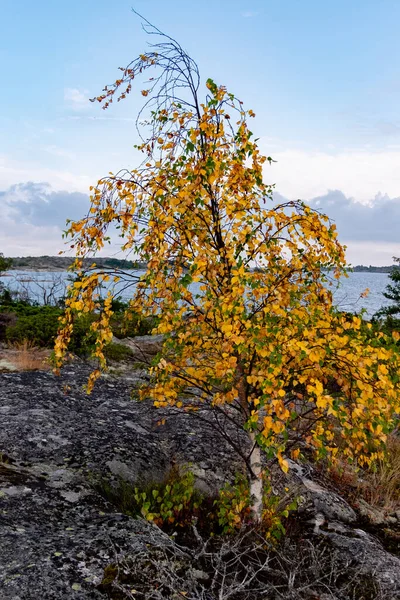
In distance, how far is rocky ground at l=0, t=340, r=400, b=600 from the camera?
12.6 ft

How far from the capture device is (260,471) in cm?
518

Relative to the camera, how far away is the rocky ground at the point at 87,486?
12.6 feet

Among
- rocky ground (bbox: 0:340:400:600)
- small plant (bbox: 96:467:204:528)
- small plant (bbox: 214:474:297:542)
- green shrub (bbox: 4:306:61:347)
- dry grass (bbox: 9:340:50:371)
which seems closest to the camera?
rocky ground (bbox: 0:340:400:600)

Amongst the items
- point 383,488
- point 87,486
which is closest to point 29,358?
point 87,486

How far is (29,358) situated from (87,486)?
634 centimetres

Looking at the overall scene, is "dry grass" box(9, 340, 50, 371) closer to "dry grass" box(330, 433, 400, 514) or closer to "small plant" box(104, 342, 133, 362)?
"small plant" box(104, 342, 133, 362)

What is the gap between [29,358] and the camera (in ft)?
37.0

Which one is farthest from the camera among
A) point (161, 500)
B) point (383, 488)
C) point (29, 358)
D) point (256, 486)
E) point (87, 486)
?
point (29, 358)

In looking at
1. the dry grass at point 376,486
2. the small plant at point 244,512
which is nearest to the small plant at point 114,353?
the dry grass at point 376,486

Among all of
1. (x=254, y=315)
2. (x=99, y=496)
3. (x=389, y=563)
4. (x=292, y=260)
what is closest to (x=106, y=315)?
(x=254, y=315)

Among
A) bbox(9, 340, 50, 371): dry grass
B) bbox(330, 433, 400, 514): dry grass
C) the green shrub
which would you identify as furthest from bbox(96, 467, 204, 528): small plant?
the green shrub

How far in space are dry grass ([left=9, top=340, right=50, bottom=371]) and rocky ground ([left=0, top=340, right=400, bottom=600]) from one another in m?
1.04

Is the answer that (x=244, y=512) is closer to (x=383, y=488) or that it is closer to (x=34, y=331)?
(x=383, y=488)

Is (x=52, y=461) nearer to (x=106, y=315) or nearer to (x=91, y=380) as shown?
(x=91, y=380)
